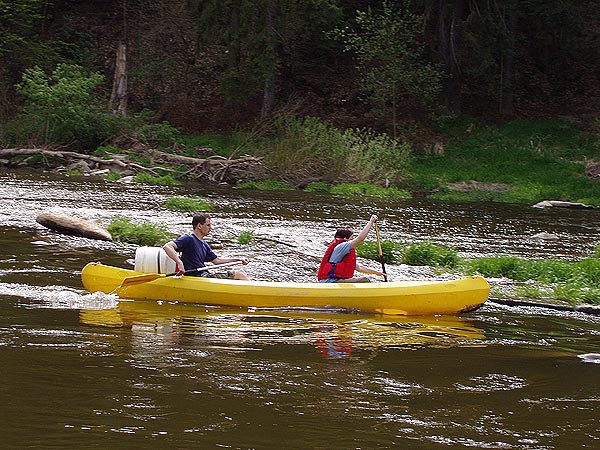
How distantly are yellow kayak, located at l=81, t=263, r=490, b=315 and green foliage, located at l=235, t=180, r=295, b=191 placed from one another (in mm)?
16203

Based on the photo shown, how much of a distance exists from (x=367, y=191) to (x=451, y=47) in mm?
9350

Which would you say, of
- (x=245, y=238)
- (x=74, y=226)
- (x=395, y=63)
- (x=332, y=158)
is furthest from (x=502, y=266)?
(x=395, y=63)

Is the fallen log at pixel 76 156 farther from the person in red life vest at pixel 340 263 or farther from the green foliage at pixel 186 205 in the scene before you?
the person in red life vest at pixel 340 263

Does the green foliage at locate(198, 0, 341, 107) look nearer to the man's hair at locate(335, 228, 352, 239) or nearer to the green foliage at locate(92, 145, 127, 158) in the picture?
the green foliage at locate(92, 145, 127, 158)

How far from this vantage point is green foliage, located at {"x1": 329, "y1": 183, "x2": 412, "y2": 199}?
25578mm

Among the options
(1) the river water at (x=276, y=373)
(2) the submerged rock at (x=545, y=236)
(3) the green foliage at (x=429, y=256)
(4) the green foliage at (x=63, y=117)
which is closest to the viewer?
(1) the river water at (x=276, y=373)

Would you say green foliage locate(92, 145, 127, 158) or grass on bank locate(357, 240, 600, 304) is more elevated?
green foliage locate(92, 145, 127, 158)

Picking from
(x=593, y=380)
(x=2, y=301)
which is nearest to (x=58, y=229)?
(x=2, y=301)

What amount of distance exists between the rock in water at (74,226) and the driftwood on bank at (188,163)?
1214 centimetres

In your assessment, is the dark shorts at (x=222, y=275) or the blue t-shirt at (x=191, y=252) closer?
the blue t-shirt at (x=191, y=252)

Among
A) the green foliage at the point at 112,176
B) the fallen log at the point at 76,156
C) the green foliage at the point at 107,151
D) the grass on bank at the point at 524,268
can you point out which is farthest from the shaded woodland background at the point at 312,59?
the grass on bank at the point at 524,268

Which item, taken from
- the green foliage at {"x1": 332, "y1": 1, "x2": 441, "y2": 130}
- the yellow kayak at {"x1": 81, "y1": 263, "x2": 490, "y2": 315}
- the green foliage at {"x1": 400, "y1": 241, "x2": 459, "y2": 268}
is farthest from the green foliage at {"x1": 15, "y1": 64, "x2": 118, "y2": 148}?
the yellow kayak at {"x1": 81, "y1": 263, "x2": 490, "y2": 315}

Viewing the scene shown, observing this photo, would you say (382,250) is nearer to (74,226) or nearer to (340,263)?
(340,263)

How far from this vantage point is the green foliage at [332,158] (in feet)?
87.7
